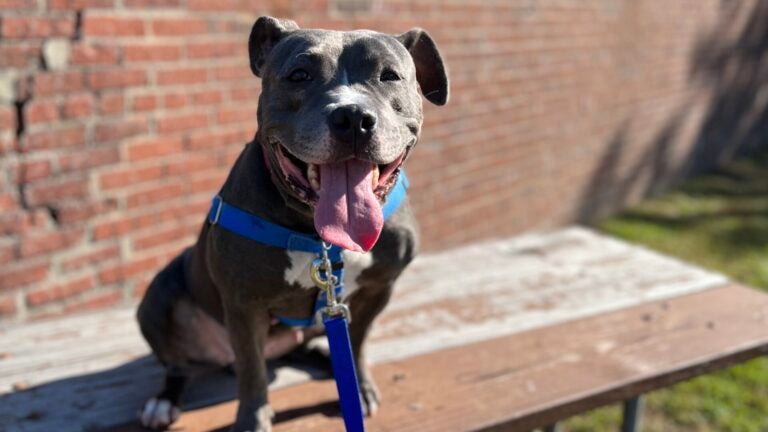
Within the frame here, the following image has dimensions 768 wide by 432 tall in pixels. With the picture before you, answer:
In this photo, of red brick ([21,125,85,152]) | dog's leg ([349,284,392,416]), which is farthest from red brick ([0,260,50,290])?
dog's leg ([349,284,392,416])

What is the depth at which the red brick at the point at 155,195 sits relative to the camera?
3.24 metres

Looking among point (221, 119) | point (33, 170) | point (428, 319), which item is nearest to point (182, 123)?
point (221, 119)

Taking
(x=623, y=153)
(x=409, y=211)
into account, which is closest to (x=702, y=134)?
(x=623, y=153)

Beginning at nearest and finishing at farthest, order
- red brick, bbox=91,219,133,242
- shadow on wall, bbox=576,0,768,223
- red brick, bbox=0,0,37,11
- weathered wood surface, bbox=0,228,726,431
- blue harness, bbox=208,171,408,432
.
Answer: blue harness, bbox=208,171,408,432, weathered wood surface, bbox=0,228,726,431, red brick, bbox=0,0,37,11, red brick, bbox=91,219,133,242, shadow on wall, bbox=576,0,768,223

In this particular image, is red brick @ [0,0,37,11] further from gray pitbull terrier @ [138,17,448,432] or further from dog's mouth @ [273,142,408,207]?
dog's mouth @ [273,142,408,207]

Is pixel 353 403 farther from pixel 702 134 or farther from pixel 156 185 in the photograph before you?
pixel 702 134

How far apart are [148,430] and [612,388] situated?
1394 millimetres

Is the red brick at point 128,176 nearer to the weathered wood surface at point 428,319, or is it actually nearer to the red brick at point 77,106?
the red brick at point 77,106

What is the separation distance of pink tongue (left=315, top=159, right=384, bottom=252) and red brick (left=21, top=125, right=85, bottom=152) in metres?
1.70

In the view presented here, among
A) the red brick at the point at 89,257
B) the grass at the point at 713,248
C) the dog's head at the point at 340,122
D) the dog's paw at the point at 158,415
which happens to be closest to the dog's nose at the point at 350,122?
the dog's head at the point at 340,122

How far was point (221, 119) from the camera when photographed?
352 cm

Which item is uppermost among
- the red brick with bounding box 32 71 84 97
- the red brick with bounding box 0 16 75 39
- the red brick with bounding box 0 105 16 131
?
the red brick with bounding box 0 16 75 39

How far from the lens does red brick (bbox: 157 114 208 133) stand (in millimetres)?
3277

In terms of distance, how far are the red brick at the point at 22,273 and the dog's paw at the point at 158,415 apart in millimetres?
1150
